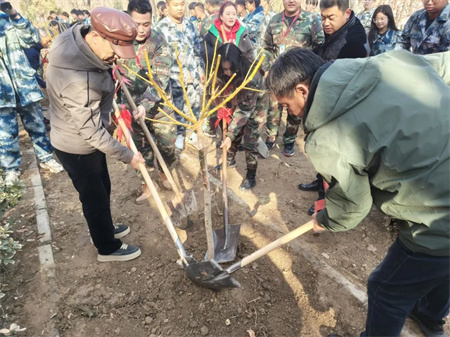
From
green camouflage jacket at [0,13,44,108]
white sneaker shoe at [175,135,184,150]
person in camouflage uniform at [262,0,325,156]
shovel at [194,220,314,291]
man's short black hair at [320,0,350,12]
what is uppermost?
man's short black hair at [320,0,350,12]

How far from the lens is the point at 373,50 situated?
5094 millimetres

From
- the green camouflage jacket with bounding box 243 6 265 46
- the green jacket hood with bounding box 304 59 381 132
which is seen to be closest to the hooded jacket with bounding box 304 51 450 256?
the green jacket hood with bounding box 304 59 381 132

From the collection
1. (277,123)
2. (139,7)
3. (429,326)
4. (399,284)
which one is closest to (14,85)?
(139,7)

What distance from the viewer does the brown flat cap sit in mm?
1762

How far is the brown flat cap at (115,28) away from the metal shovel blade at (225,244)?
193 cm

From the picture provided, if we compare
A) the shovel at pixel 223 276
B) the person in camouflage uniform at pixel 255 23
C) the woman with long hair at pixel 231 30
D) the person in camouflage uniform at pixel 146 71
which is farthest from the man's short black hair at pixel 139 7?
the person in camouflage uniform at pixel 255 23

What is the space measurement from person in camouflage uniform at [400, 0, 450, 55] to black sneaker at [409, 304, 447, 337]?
3405mm

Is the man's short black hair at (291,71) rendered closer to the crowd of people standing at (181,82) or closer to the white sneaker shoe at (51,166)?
the crowd of people standing at (181,82)

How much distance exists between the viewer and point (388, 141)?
4.15 ft

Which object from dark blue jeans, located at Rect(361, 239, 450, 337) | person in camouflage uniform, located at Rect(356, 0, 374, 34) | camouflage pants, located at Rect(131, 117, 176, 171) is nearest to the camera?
dark blue jeans, located at Rect(361, 239, 450, 337)

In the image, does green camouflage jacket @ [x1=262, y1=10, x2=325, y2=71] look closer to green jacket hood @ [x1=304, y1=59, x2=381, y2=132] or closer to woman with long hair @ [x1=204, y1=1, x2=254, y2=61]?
woman with long hair @ [x1=204, y1=1, x2=254, y2=61]

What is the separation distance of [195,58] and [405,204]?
4988mm

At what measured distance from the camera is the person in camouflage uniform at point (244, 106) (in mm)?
3166

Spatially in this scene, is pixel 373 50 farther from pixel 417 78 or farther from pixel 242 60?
pixel 417 78
